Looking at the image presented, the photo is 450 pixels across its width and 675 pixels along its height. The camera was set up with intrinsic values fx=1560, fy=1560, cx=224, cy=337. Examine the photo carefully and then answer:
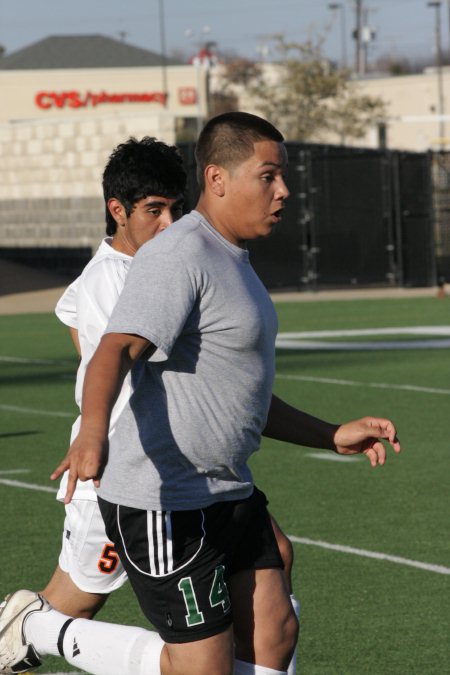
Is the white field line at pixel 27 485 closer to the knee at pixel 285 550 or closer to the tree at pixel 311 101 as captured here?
the knee at pixel 285 550

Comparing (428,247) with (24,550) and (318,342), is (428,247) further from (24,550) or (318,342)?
(24,550)

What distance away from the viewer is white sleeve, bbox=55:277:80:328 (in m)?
5.68

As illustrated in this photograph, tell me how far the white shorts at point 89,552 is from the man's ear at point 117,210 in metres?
1.06

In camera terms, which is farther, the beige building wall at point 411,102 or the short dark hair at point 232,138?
the beige building wall at point 411,102

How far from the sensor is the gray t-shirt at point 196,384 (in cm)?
455

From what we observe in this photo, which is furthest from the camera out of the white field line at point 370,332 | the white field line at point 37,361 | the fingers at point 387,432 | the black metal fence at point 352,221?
the black metal fence at point 352,221

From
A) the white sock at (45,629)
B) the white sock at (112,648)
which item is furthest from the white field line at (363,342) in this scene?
the white sock at (112,648)

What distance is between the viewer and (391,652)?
6.57 meters

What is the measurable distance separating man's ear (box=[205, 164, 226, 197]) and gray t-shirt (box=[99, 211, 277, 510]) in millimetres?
99

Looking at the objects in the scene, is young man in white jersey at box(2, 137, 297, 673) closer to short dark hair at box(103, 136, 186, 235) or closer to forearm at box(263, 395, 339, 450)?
short dark hair at box(103, 136, 186, 235)

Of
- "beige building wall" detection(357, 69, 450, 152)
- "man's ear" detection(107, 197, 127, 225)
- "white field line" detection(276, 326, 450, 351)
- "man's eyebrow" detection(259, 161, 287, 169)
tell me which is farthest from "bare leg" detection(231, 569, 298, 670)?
"beige building wall" detection(357, 69, 450, 152)

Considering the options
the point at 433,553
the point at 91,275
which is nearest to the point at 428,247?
the point at 433,553

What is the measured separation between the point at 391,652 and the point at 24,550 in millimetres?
2838

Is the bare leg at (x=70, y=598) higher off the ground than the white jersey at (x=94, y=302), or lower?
lower
